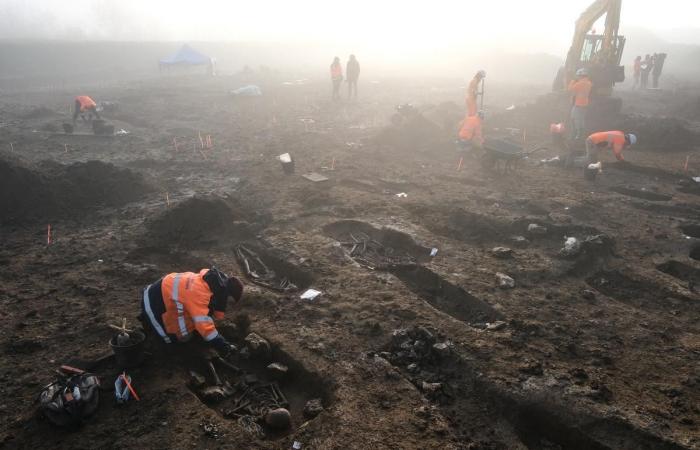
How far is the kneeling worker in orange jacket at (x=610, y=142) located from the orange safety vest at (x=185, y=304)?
9485 mm

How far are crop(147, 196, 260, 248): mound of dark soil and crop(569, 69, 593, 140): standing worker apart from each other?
916 cm

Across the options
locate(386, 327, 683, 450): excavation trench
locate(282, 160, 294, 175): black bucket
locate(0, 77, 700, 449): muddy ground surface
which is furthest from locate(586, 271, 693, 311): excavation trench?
locate(282, 160, 294, 175): black bucket

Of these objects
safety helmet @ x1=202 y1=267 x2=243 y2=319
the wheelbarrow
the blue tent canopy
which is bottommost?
safety helmet @ x1=202 y1=267 x2=243 y2=319

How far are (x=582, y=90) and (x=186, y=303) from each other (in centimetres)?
1153

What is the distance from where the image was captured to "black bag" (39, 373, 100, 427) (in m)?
4.07

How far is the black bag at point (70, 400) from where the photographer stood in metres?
4.07

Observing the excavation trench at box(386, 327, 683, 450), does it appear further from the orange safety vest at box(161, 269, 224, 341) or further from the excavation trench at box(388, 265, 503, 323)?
the orange safety vest at box(161, 269, 224, 341)

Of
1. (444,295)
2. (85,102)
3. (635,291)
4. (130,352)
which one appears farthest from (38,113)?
(635,291)

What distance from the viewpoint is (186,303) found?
4734 millimetres

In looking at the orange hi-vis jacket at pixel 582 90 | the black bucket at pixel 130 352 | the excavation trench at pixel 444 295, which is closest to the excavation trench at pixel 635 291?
the excavation trench at pixel 444 295

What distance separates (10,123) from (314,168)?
462 inches

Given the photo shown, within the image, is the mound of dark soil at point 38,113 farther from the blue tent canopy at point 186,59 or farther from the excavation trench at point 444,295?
the excavation trench at point 444,295

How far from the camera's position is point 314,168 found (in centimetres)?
1131

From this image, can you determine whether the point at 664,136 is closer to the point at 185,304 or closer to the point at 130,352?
the point at 185,304
